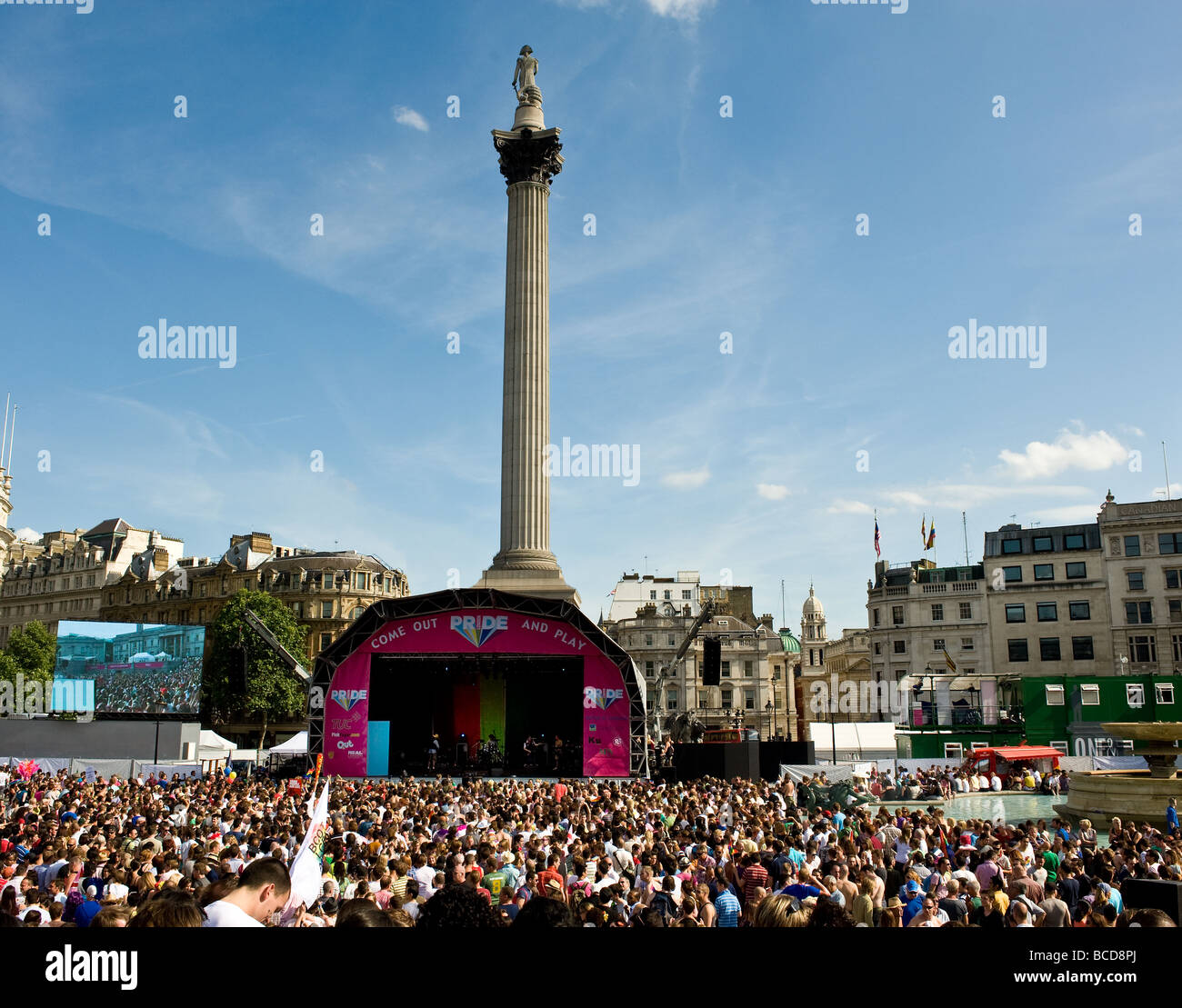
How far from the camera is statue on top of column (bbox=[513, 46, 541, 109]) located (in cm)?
5084

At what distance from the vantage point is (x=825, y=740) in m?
53.8

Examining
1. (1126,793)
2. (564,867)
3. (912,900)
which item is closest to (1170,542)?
(1126,793)

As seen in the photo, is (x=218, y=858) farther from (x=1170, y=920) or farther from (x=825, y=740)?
(x=825, y=740)

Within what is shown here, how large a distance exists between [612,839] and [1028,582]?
64.8 metres

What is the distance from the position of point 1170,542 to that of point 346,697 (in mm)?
58426

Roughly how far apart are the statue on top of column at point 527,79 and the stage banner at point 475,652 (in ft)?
96.0

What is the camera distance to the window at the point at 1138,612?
66.4m

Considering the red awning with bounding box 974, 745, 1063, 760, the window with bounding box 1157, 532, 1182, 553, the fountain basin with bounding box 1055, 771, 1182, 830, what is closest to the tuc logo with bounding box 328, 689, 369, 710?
the fountain basin with bounding box 1055, 771, 1182, 830

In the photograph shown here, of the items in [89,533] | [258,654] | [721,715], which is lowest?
[721,715]

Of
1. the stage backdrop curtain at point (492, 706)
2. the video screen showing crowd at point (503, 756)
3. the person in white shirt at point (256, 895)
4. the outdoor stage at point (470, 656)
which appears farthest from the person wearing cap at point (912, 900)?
the stage backdrop curtain at point (492, 706)

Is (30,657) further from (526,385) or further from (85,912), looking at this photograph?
(85,912)

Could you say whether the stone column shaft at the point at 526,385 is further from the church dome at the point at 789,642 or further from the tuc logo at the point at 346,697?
the church dome at the point at 789,642

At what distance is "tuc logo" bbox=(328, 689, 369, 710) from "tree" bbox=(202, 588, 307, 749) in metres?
32.2
